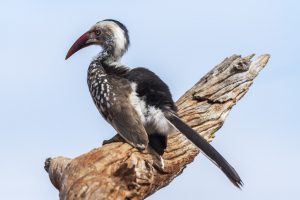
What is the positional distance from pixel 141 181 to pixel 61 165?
3.04 feet

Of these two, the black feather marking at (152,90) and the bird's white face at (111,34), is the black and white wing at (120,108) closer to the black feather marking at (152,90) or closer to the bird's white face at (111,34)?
the black feather marking at (152,90)

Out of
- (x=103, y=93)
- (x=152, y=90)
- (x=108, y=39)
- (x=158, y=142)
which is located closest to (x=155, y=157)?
(x=158, y=142)

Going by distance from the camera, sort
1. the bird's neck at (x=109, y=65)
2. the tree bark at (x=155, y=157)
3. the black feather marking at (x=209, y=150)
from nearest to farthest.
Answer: the tree bark at (x=155, y=157)
the black feather marking at (x=209, y=150)
the bird's neck at (x=109, y=65)

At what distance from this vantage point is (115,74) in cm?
822

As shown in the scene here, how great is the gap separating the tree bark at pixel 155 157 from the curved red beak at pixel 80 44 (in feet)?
5.86

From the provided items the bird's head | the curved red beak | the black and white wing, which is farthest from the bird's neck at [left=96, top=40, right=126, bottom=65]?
the black and white wing

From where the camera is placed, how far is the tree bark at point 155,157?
6180 millimetres

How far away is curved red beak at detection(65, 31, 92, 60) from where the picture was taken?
9398mm

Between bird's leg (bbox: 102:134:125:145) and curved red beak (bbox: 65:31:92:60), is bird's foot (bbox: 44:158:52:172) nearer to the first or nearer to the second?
bird's leg (bbox: 102:134:125:145)

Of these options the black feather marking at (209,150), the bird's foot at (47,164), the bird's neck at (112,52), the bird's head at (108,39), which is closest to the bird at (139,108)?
the black feather marking at (209,150)

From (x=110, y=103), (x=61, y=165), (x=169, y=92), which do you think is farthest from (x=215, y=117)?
(x=61, y=165)

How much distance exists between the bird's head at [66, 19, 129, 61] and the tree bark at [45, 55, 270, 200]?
1.21 meters

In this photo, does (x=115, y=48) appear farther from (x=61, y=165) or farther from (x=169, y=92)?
(x=61, y=165)

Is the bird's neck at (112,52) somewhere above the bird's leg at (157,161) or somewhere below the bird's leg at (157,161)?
above
